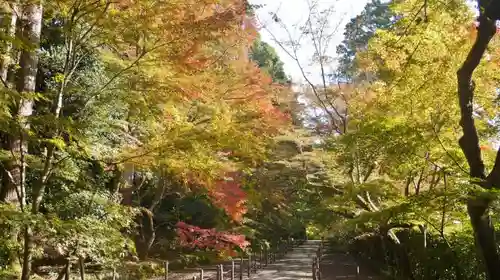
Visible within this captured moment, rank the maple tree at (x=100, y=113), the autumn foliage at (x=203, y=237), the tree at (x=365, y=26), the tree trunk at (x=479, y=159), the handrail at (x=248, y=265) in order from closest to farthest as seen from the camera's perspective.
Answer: the maple tree at (x=100, y=113)
the tree trunk at (x=479, y=159)
the handrail at (x=248, y=265)
the autumn foliage at (x=203, y=237)
the tree at (x=365, y=26)

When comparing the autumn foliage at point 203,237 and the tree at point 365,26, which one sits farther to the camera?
the tree at point 365,26

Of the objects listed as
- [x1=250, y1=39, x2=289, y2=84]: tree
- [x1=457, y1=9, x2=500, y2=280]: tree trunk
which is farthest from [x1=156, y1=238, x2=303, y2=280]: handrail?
[x1=250, y1=39, x2=289, y2=84]: tree

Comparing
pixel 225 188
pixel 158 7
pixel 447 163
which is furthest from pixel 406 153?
pixel 225 188

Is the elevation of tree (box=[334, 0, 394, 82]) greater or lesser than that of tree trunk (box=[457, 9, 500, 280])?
greater

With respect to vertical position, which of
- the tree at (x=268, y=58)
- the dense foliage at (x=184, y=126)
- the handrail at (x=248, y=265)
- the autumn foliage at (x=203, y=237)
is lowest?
the handrail at (x=248, y=265)

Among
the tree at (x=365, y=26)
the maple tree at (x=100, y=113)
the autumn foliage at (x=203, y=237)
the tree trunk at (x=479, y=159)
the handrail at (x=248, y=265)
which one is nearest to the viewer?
the maple tree at (x=100, y=113)

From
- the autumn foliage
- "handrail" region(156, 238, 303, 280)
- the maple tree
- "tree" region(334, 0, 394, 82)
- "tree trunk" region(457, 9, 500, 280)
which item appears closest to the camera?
the maple tree

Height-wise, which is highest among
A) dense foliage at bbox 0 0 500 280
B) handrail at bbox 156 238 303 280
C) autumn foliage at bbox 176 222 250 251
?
dense foliage at bbox 0 0 500 280

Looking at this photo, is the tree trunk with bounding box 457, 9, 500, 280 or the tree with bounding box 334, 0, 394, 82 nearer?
the tree trunk with bounding box 457, 9, 500, 280

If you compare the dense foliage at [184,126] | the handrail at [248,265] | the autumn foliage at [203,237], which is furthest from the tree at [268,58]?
the autumn foliage at [203,237]

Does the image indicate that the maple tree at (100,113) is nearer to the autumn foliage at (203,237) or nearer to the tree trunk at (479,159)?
the autumn foliage at (203,237)

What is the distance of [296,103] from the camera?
27469 mm

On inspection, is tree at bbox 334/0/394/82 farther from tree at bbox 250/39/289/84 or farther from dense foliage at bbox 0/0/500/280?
dense foliage at bbox 0/0/500/280

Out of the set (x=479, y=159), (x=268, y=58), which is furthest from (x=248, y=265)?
(x=268, y=58)
